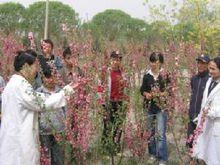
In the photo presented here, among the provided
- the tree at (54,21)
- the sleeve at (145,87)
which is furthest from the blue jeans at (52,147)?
the sleeve at (145,87)

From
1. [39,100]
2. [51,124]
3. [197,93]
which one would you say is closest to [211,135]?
[197,93]

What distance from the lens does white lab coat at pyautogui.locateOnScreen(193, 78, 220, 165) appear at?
5273mm

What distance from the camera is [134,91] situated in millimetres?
6121

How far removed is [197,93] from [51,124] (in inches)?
100

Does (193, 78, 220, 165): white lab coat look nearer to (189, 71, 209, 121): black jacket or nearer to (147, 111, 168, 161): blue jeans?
(189, 71, 209, 121): black jacket

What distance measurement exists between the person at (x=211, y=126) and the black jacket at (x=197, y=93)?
836 millimetres

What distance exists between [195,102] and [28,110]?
2.78 meters

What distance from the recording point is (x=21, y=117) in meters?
4.48

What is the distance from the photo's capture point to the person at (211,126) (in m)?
5.29

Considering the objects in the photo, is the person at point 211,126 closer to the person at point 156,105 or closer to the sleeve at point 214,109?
the sleeve at point 214,109

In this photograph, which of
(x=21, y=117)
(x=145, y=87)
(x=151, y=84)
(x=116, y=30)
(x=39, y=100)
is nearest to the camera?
(x=39, y=100)

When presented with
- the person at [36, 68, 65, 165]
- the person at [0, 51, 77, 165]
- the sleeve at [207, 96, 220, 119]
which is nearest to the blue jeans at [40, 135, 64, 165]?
the person at [36, 68, 65, 165]

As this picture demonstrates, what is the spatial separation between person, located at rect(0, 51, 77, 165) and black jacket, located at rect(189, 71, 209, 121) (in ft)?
8.79

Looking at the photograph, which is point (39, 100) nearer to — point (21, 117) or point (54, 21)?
point (21, 117)
